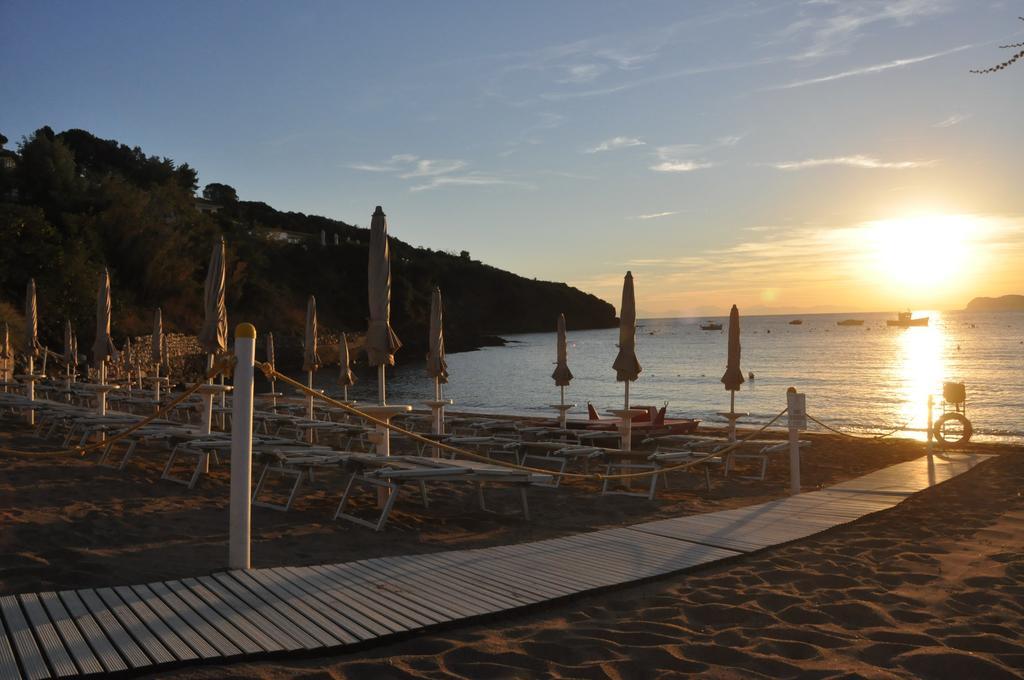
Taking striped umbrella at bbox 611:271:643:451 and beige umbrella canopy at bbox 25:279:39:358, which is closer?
striped umbrella at bbox 611:271:643:451

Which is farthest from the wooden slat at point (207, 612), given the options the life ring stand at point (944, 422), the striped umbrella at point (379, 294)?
the life ring stand at point (944, 422)

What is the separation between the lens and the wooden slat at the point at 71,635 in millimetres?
3027

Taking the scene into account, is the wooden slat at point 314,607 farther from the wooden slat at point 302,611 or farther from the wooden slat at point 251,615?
the wooden slat at point 251,615

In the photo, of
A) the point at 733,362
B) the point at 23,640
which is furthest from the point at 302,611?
the point at 733,362

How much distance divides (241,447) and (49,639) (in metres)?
1.34

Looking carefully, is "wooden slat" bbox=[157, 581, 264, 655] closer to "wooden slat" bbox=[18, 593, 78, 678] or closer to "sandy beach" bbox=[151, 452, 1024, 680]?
"sandy beach" bbox=[151, 452, 1024, 680]

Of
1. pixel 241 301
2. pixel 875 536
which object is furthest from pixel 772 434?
pixel 241 301

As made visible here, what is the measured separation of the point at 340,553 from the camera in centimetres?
561

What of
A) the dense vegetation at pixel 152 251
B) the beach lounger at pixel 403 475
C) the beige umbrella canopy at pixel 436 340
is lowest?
the beach lounger at pixel 403 475

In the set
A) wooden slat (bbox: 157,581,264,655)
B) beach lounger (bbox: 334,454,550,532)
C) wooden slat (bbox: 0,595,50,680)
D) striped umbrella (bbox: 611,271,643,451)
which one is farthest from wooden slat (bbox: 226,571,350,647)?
striped umbrella (bbox: 611,271,643,451)

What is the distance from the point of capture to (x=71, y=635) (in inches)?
130

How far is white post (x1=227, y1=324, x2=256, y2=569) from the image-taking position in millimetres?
4344

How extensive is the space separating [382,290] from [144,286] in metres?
39.6

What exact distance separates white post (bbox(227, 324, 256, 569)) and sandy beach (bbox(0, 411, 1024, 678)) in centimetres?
35
